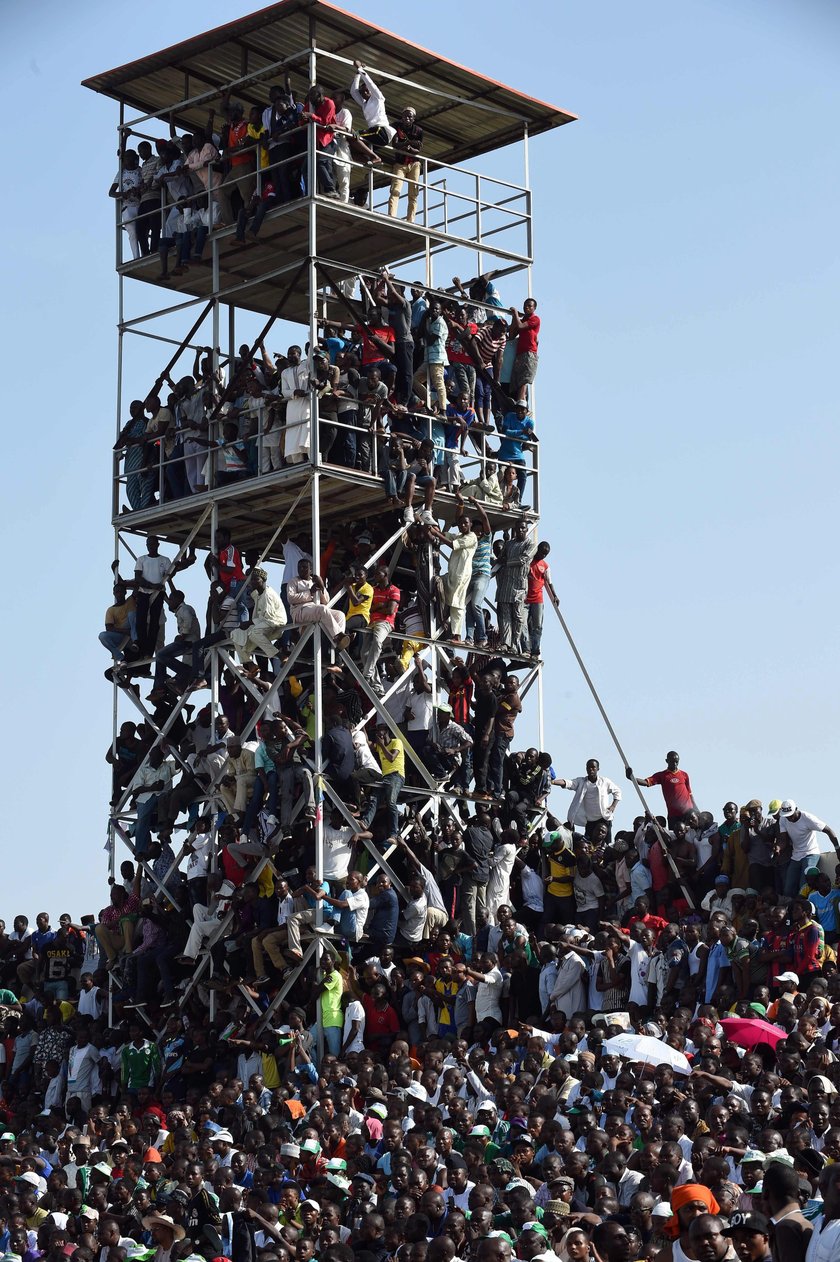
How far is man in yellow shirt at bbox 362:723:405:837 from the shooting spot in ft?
104

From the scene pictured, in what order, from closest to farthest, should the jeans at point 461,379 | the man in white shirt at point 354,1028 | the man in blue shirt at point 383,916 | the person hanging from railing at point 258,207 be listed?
1. the man in white shirt at point 354,1028
2. the man in blue shirt at point 383,916
3. the person hanging from railing at point 258,207
4. the jeans at point 461,379

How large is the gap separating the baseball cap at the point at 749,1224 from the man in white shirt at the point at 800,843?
12.7 meters

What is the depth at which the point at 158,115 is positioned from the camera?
35750 millimetres

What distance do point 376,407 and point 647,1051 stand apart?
11.9 m

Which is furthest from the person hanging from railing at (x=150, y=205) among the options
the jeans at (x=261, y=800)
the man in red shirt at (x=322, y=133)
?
the jeans at (x=261, y=800)

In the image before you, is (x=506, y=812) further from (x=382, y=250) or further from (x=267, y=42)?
(x=267, y=42)

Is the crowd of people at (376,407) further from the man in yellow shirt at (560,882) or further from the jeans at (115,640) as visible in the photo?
the man in yellow shirt at (560,882)

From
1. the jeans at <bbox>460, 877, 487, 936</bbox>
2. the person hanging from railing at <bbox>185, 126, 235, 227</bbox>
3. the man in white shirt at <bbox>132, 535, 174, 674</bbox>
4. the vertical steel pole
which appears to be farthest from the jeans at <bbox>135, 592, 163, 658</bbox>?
the jeans at <bbox>460, 877, 487, 936</bbox>

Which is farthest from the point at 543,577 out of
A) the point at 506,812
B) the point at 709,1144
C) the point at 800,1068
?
the point at 709,1144

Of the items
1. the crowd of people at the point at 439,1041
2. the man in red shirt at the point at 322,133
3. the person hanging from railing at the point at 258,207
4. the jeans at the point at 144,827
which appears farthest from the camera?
the jeans at the point at 144,827

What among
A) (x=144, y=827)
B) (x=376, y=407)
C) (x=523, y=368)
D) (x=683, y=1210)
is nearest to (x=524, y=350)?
(x=523, y=368)

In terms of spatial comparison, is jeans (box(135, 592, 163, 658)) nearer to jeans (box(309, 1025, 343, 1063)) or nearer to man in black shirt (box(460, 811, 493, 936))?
man in black shirt (box(460, 811, 493, 936))

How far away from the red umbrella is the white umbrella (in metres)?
0.54

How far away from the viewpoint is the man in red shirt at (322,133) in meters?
33.2
